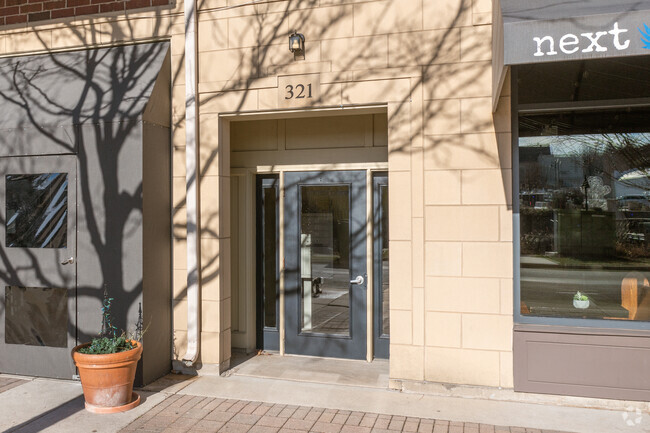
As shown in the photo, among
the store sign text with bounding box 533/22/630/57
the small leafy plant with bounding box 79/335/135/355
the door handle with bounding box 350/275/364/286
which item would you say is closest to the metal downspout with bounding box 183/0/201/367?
the small leafy plant with bounding box 79/335/135/355

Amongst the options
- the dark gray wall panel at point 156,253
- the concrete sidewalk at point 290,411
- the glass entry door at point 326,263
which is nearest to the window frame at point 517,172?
the concrete sidewalk at point 290,411

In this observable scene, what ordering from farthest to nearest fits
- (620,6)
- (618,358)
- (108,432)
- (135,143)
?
(135,143) < (618,358) < (108,432) < (620,6)

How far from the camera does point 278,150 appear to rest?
6547 millimetres

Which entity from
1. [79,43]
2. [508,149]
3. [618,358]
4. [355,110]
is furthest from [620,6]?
[79,43]

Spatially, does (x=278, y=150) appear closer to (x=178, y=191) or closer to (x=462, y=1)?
(x=178, y=191)

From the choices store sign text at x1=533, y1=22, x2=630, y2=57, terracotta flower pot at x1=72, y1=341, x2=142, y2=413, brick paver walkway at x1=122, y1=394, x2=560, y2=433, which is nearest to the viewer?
store sign text at x1=533, y1=22, x2=630, y2=57

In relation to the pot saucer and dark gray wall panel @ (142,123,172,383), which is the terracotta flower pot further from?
dark gray wall panel @ (142,123,172,383)

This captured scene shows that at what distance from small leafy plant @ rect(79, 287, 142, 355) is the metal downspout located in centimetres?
61

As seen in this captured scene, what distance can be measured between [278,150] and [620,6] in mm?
4031

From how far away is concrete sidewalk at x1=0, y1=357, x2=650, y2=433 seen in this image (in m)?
4.39

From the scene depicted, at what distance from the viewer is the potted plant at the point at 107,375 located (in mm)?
4680

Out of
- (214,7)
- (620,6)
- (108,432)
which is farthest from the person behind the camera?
(214,7)

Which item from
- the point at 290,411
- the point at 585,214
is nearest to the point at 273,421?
the point at 290,411

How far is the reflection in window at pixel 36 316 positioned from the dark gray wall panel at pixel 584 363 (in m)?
4.76
